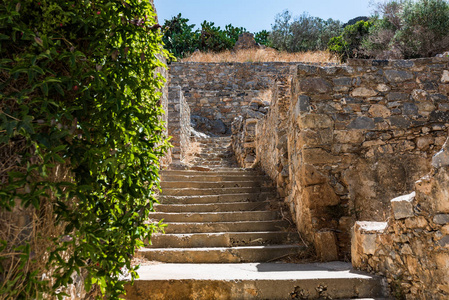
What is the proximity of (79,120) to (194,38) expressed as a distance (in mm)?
18076

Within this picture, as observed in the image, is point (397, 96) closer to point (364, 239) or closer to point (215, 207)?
point (364, 239)

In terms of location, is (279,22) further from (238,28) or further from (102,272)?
(102,272)

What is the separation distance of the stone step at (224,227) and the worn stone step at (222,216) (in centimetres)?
24

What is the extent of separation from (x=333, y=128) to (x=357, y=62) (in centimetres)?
82

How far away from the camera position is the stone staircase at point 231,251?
8.88 feet

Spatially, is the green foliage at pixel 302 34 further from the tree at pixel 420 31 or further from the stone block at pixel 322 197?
the stone block at pixel 322 197

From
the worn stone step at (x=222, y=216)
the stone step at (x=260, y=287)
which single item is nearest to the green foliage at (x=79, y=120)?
the stone step at (x=260, y=287)

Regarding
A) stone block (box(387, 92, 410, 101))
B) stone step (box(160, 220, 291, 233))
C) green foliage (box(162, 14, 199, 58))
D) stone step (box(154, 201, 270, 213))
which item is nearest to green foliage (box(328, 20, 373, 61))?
green foliage (box(162, 14, 199, 58))

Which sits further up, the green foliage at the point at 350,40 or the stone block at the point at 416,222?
the green foliage at the point at 350,40

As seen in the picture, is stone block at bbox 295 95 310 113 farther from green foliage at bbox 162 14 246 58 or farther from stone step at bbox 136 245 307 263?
green foliage at bbox 162 14 246 58

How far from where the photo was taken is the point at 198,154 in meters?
9.91

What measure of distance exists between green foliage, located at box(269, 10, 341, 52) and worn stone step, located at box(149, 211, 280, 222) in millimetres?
15579

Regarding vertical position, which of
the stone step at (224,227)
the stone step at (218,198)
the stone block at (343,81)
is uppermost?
the stone block at (343,81)

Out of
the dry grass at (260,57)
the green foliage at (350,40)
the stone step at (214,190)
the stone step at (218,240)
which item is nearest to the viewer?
the stone step at (218,240)
